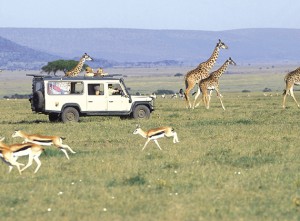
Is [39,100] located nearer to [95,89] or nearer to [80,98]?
[80,98]

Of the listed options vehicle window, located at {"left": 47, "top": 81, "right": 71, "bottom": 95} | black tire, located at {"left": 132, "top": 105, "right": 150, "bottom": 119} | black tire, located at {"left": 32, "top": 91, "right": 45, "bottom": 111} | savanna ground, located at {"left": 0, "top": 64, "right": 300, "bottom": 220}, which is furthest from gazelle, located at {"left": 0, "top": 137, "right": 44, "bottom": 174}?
black tire, located at {"left": 132, "top": 105, "right": 150, "bottom": 119}

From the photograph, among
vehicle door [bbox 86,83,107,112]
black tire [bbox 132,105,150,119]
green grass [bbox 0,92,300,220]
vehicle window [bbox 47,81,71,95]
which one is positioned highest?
vehicle window [bbox 47,81,71,95]

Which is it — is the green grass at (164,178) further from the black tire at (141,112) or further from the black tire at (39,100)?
the black tire at (141,112)

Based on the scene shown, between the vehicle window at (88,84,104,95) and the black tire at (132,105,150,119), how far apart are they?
1410mm

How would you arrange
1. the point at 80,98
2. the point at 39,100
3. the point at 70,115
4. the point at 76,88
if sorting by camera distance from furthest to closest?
the point at 76,88
the point at 80,98
the point at 70,115
the point at 39,100

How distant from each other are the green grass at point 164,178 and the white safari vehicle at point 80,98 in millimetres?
3540

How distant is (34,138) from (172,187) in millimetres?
5065

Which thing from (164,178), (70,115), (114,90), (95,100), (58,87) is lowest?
(164,178)

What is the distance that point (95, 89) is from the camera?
30.4 m

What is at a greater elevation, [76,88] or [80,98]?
[76,88]

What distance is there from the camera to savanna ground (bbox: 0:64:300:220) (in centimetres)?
1291

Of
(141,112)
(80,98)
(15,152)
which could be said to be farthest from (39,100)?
(15,152)

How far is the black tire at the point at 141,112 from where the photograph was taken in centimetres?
3093

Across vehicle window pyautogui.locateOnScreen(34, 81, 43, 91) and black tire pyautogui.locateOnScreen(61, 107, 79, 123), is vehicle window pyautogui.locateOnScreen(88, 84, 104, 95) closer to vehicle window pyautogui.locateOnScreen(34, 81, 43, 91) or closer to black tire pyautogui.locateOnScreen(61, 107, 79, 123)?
black tire pyautogui.locateOnScreen(61, 107, 79, 123)
